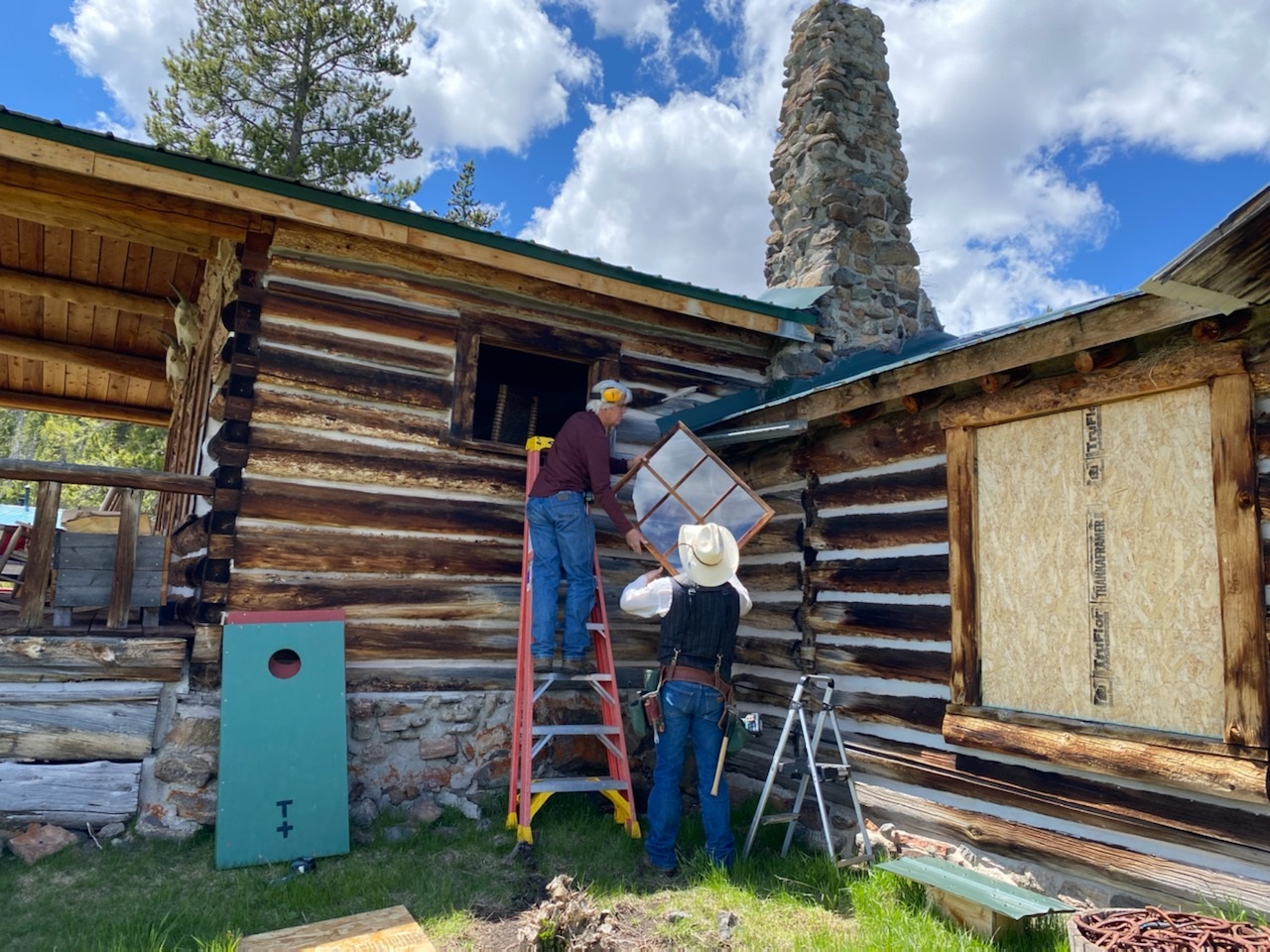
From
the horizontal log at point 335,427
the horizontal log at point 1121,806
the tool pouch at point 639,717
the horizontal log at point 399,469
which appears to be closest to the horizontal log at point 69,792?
the horizontal log at point 399,469

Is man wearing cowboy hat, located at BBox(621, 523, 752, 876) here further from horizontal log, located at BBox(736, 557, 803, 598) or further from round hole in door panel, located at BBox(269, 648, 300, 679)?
round hole in door panel, located at BBox(269, 648, 300, 679)

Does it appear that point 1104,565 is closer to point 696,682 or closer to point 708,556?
point 708,556

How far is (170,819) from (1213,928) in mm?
5556

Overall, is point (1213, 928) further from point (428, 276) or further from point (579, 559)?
point (428, 276)

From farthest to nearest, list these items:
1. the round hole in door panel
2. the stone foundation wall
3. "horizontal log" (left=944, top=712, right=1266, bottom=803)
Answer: the round hole in door panel, the stone foundation wall, "horizontal log" (left=944, top=712, right=1266, bottom=803)

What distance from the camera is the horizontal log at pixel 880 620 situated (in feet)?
17.7

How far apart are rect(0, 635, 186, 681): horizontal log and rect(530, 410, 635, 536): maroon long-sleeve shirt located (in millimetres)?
2653

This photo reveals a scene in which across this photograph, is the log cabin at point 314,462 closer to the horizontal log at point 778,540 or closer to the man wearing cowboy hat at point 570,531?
the man wearing cowboy hat at point 570,531

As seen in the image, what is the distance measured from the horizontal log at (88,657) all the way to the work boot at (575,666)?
252 cm

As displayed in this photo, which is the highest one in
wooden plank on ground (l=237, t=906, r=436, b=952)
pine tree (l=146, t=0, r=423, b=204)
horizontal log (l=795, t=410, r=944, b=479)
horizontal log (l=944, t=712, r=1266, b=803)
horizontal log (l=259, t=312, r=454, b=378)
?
pine tree (l=146, t=0, r=423, b=204)

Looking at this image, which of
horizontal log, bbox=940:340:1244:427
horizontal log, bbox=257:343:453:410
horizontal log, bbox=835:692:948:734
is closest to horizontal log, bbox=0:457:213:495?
horizontal log, bbox=257:343:453:410

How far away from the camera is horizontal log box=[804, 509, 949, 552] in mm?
5508

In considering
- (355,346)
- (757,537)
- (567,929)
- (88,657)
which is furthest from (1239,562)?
(88,657)

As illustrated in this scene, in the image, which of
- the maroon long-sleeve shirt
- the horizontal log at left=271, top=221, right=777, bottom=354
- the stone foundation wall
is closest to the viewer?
the stone foundation wall
